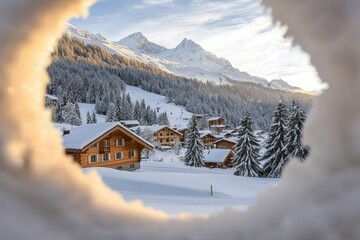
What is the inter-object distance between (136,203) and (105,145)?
2493 cm

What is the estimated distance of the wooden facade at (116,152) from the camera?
2575 cm

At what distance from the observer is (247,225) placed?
1362mm

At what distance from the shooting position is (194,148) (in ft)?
151

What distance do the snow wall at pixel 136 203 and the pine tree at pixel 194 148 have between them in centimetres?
4339

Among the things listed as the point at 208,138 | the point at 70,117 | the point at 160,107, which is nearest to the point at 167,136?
the point at 208,138

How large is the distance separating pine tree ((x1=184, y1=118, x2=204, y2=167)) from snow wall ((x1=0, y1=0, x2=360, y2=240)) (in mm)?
43391

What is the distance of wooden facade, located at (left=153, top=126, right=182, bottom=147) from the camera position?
75463 mm

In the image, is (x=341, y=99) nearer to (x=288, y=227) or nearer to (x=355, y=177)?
(x=355, y=177)

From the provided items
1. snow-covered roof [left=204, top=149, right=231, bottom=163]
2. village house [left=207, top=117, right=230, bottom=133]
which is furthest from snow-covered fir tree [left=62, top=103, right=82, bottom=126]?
village house [left=207, top=117, right=230, bottom=133]

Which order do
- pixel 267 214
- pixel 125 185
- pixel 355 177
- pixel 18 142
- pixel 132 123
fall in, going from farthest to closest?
pixel 132 123
pixel 125 185
pixel 18 142
pixel 267 214
pixel 355 177

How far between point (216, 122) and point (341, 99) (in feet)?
336

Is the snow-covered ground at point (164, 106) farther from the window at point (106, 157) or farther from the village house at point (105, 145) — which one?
the window at point (106, 157)

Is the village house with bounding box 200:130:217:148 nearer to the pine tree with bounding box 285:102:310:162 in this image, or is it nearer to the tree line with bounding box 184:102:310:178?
the tree line with bounding box 184:102:310:178

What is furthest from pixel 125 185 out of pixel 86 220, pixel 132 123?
pixel 132 123
